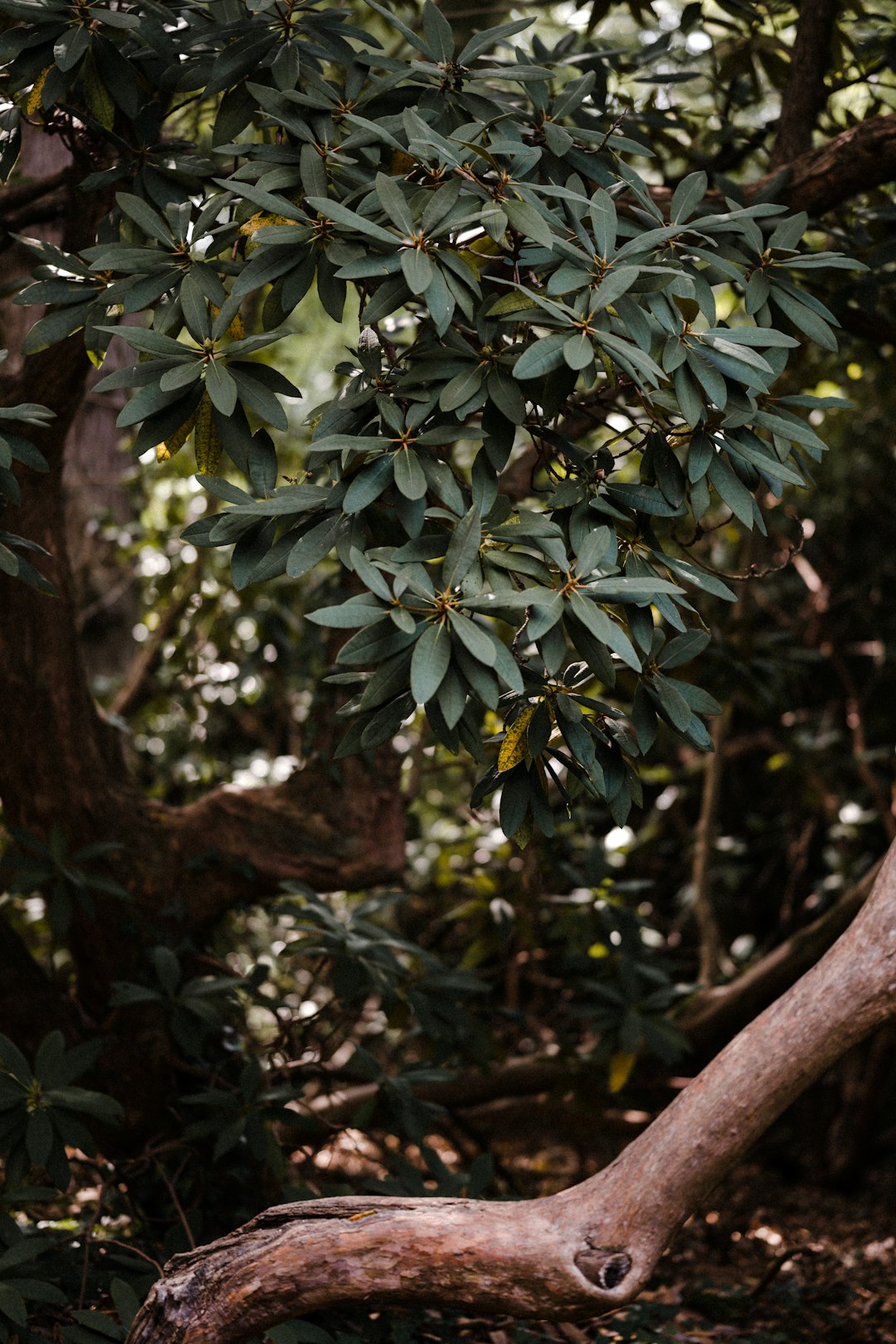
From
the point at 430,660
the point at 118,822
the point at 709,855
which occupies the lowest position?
the point at 709,855

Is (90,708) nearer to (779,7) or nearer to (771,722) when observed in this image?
(779,7)

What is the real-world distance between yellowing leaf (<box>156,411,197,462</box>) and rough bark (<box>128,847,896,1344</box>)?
2.99 feet

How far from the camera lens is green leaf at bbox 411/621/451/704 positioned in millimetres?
1035

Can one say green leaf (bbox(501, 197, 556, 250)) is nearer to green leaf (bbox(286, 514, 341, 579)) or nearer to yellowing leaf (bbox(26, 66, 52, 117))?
green leaf (bbox(286, 514, 341, 579))

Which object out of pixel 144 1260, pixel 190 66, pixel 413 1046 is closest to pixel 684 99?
pixel 190 66

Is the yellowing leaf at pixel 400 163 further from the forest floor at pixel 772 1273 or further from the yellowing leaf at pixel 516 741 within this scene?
the forest floor at pixel 772 1273

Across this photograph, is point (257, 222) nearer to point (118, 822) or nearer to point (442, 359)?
point (442, 359)

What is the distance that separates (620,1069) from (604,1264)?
1.34 metres

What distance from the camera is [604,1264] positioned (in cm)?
124

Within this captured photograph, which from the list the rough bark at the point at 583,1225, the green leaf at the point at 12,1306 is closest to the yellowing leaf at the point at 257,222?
the rough bark at the point at 583,1225

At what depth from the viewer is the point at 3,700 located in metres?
2.10

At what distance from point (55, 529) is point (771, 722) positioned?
236 cm

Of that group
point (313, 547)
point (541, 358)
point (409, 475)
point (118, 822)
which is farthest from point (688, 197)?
point (118, 822)

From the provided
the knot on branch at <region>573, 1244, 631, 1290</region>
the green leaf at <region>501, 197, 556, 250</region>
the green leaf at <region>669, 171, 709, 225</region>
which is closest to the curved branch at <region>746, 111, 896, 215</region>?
the green leaf at <region>669, 171, 709, 225</region>
